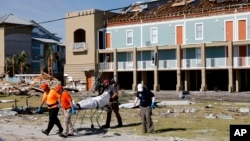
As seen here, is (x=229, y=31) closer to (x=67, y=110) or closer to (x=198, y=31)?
(x=198, y=31)

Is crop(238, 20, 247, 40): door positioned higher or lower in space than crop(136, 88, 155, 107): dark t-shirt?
higher

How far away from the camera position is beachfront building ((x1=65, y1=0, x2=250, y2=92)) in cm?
5028

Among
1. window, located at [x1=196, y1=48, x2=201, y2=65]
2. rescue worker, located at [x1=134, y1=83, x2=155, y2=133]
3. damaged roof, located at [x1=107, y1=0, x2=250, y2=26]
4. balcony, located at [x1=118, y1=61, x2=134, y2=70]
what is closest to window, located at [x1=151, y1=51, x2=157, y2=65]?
balcony, located at [x1=118, y1=61, x2=134, y2=70]

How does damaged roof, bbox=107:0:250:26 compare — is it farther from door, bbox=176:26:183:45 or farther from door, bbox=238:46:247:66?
door, bbox=238:46:247:66

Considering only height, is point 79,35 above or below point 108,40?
above

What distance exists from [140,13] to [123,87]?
34.4 feet

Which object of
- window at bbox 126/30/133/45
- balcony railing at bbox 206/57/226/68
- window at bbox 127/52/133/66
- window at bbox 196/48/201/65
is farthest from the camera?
window at bbox 126/30/133/45

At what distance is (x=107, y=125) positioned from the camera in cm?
1788

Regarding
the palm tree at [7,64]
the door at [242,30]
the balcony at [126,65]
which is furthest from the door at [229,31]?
the palm tree at [7,64]

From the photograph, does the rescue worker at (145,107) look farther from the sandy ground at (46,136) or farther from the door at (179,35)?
the door at (179,35)

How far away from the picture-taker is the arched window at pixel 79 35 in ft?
214

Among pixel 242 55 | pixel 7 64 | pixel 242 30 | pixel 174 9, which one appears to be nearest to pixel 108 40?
pixel 174 9

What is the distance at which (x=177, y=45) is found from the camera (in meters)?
54.2

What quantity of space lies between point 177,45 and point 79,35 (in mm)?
17771
